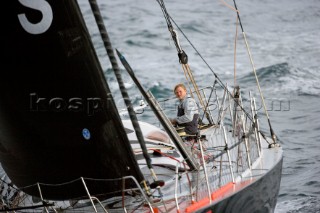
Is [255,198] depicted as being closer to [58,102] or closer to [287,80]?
[58,102]

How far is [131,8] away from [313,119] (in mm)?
14335

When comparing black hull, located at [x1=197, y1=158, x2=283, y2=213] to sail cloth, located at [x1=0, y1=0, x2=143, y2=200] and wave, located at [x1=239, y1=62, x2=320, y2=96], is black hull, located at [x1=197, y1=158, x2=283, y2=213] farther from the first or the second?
wave, located at [x1=239, y1=62, x2=320, y2=96]

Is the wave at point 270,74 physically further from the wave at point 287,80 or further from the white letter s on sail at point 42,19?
the white letter s on sail at point 42,19

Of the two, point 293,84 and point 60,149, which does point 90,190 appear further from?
point 293,84

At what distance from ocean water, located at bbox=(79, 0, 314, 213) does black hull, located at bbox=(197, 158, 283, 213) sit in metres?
1.48

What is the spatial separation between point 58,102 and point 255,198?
2348 millimetres

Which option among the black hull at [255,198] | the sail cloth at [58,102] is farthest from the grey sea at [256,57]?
the sail cloth at [58,102]

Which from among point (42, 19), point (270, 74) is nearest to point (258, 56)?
point (270, 74)

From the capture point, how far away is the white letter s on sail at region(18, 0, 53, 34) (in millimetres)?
6426

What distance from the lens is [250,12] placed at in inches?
1032

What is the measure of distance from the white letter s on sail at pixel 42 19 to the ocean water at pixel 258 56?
12.1ft

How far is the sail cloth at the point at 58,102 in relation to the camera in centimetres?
651

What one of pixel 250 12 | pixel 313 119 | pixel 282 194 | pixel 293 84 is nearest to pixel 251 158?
pixel 282 194

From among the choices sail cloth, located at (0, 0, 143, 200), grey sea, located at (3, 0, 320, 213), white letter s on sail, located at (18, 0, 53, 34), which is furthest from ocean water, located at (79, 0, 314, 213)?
white letter s on sail, located at (18, 0, 53, 34)
